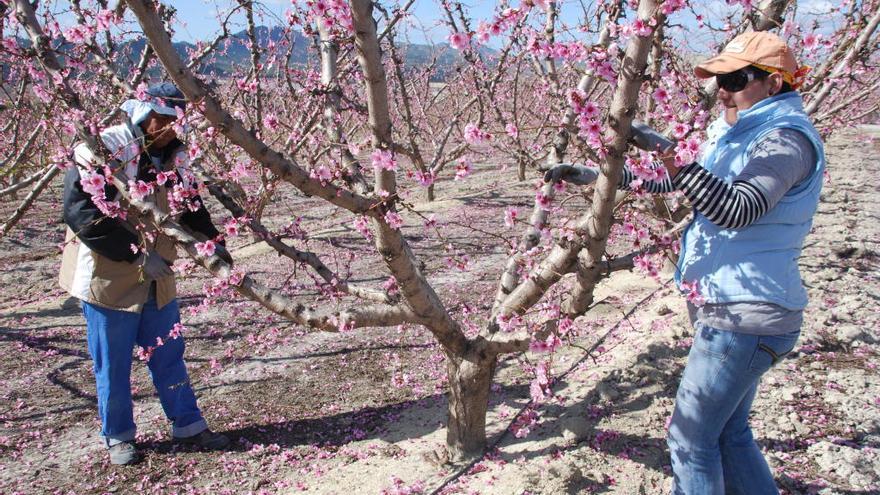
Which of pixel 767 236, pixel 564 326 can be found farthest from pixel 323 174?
pixel 767 236

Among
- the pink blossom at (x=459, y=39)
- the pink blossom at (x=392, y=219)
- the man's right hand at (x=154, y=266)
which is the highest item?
the pink blossom at (x=459, y=39)

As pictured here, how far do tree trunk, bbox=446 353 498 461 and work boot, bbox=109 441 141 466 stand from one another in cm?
170

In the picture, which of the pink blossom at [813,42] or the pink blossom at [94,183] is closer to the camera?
the pink blossom at [94,183]

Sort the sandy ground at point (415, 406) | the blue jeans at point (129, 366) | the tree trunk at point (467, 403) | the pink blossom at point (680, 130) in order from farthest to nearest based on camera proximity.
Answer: the blue jeans at point (129, 366)
the sandy ground at point (415, 406)
the tree trunk at point (467, 403)
the pink blossom at point (680, 130)

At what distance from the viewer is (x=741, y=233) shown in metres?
1.79

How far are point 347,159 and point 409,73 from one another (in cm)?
1215

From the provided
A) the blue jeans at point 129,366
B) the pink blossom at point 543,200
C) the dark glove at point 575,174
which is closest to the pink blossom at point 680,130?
the dark glove at point 575,174

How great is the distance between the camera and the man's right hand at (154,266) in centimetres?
293

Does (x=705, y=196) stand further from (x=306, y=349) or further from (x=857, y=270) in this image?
(x=857, y=270)

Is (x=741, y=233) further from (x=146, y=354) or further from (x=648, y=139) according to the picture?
(x=146, y=354)

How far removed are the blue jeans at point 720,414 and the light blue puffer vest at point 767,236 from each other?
0.15 meters

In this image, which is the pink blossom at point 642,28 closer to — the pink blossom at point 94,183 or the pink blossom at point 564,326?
the pink blossom at point 564,326

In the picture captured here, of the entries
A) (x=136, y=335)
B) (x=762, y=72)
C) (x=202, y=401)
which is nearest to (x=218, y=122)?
(x=762, y=72)

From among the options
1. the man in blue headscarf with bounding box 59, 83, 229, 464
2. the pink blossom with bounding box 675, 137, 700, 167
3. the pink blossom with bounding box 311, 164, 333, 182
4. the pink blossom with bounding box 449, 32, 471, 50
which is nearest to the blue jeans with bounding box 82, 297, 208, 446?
the man in blue headscarf with bounding box 59, 83, 229, 464
